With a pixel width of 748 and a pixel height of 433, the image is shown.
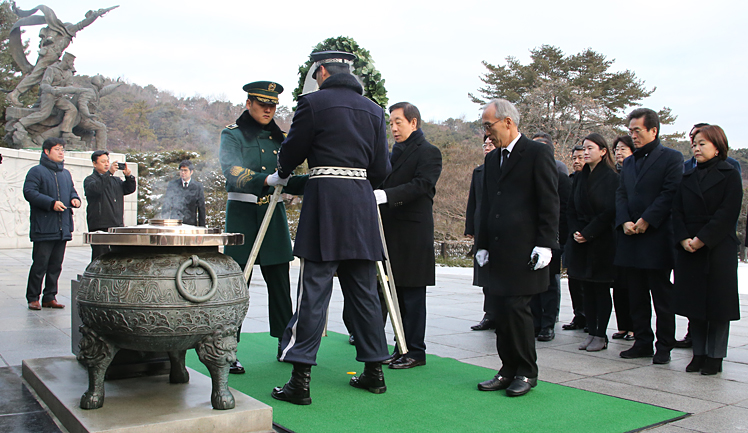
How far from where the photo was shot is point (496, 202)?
3701mm

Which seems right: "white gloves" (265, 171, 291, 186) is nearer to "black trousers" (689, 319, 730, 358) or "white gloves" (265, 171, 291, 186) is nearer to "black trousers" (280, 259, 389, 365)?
"black trousers" (280, 259, 389, 365)

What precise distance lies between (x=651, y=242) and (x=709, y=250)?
0.51 meters

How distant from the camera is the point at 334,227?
11.0 feet

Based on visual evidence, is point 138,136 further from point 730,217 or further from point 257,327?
point 730,217

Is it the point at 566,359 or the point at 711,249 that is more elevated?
the point at 711,249

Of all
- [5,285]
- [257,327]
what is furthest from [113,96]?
[257,327]

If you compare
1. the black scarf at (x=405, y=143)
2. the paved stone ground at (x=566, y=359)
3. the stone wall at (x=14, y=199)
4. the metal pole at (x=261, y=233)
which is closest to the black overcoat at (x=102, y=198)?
the paved stone ground at (x=566, y=359)

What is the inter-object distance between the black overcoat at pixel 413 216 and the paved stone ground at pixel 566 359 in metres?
0.84

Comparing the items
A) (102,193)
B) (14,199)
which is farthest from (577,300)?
(14,199)

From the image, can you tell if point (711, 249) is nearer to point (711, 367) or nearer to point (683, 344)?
point (711, 367)

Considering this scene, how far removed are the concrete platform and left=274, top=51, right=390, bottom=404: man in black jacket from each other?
1.50 ft

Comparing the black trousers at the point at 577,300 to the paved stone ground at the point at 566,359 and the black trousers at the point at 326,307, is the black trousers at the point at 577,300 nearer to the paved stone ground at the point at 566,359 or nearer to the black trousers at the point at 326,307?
the paved stone ground at the point at 566,359

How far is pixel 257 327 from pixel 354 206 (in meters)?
2.76

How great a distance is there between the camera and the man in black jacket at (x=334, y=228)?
10.9 feet
